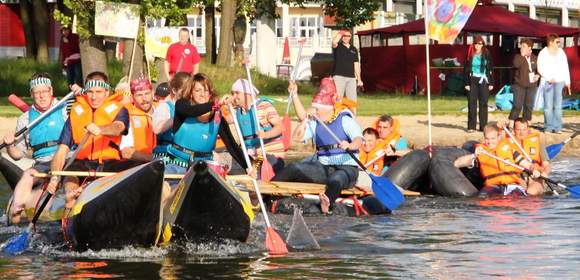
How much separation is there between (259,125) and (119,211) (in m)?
4.68

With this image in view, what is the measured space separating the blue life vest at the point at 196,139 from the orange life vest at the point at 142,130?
98cm

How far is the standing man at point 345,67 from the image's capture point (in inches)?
940

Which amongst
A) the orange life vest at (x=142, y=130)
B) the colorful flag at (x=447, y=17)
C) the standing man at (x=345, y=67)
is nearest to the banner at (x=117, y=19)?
the standing man at (x=345, y=67)

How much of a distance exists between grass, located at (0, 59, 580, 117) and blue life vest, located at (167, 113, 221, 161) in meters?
14.1

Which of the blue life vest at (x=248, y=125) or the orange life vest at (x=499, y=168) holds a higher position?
the blue life vest at (x=248, y=125)

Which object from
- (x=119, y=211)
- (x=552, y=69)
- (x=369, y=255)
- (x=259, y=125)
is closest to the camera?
(x=119, y=211)

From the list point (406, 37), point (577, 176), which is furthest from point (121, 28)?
point (406, 37)

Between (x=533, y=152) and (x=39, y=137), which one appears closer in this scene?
(x=39, y=137)

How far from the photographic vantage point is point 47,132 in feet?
45.6

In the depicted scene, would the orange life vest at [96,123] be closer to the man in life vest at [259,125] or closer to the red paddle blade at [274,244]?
the red paddle blade at [274,244]

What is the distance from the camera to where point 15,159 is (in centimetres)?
1442

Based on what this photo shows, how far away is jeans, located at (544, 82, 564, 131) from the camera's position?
78.4ft

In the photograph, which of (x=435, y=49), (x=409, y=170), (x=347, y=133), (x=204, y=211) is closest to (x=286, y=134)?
(x=409, y=170)

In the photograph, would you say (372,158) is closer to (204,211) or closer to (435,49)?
(204,211)
